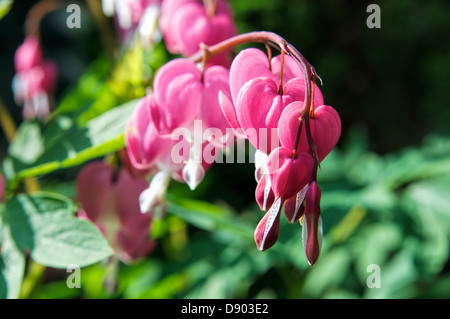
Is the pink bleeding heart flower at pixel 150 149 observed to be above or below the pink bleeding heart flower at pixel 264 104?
below

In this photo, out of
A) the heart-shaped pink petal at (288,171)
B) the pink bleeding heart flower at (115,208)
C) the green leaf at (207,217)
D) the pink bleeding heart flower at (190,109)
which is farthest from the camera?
the green leaf at (207,217)

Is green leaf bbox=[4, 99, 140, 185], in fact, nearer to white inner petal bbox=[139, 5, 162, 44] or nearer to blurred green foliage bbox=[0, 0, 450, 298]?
blurred green foliage bbox=[0, 0, 450, 298]

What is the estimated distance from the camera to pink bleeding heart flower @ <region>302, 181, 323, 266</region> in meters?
0.52

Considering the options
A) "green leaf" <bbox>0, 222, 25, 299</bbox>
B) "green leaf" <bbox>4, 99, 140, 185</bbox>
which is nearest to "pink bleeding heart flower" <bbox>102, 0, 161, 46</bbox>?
"green leaf" <bbox>4, 99, 140, 185</bbox>

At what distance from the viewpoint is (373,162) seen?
4.75 feet

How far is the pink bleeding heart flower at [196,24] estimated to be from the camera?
0.86 metres

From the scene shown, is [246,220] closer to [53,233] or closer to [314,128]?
[53,233]

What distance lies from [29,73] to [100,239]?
37.3 inches

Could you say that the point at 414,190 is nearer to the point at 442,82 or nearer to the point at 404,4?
the point at 442,82

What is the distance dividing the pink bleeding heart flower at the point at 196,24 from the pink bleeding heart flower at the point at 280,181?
353mm

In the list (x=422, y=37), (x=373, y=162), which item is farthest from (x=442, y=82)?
(x=373, y=162)

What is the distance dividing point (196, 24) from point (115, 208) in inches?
13.3

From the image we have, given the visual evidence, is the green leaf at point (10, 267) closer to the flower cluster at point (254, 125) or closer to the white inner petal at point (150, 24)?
the flower cluster at point (254, 125)

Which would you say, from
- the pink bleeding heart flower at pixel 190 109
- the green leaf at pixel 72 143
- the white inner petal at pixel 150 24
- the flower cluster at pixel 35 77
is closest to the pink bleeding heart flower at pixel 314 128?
the pink bleeding heart flower at pixel 190 109
